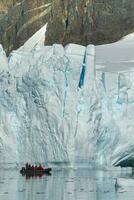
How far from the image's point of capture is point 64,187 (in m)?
16.5

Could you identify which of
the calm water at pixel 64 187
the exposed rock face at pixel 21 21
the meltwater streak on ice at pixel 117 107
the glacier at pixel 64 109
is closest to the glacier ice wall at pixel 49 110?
the glacier at pixel 64 109

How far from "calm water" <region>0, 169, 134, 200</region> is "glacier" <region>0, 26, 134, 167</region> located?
606 millimetres

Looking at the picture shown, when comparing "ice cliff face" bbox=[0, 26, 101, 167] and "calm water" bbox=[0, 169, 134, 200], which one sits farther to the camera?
"ice cliff face" bbox=[0, 26, 101, 167]

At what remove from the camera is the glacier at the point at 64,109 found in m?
19.6

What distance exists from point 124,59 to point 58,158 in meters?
3.84

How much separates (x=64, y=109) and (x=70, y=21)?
9297 mm

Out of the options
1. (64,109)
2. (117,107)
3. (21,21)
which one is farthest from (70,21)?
(64,109)

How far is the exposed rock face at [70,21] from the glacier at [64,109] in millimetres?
7201

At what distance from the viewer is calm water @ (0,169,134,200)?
1483cm

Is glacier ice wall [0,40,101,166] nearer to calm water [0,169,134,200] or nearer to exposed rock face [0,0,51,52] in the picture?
calm water [0,169,134,200]

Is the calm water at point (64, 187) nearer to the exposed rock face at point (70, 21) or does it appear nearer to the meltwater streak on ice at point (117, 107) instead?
the meltwater streak on ice at point (117, 107)

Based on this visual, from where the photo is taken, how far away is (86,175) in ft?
63.3

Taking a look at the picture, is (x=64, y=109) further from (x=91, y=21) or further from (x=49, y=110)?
(x=91, y=21)

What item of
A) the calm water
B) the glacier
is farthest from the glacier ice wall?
the calm water
